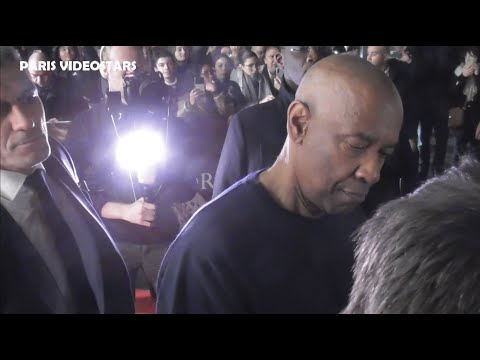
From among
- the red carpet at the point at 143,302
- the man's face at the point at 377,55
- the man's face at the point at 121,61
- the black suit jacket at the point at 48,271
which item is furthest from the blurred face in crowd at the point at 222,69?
the red carpet at the point at 143,302

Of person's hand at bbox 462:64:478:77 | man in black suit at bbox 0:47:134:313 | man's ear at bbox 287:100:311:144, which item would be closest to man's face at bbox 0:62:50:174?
man in black suit at bbox 0:47:134:313

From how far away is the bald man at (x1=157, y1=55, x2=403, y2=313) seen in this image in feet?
5.58

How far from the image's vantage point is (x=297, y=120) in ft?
5.67

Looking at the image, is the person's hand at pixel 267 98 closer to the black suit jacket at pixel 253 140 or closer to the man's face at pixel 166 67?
the black suit jacket at pixel 253 140

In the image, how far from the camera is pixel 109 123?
5.91 ft

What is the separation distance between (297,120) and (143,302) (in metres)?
0.78

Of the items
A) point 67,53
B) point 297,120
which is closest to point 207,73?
point 297,120

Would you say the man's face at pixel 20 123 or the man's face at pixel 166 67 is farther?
the man's face at pixel 166 67

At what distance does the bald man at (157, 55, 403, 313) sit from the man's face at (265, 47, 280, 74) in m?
0.13

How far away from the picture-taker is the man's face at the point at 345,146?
1679mm

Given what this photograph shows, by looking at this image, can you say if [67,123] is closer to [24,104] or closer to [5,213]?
[24,104]

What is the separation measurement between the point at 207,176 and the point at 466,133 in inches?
34.6

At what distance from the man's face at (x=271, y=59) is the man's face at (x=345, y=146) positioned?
0.67 feet

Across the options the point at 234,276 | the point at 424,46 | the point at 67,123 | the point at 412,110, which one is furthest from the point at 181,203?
the point at 424,46
